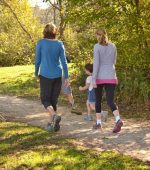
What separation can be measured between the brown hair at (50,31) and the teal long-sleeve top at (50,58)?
0.10 m

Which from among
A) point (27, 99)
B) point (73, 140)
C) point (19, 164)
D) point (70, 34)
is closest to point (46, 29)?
point (73, 140)

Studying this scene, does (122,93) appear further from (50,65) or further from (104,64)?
(50,65)

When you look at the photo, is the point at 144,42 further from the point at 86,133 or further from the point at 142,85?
the point at 86,133

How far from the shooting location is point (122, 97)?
12.6 m

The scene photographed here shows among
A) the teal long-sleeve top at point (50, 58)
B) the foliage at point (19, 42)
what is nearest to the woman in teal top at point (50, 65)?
the teal long-sleeve top at point (50, 58)

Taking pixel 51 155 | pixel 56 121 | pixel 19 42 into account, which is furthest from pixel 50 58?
pixel 19 42

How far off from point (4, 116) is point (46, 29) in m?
3.29

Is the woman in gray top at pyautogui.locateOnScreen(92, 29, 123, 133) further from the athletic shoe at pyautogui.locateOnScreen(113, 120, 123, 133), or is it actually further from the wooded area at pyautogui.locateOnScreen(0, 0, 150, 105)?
the wooded area at pyautogui.locateOnScreen(0, 0, 150, 105)

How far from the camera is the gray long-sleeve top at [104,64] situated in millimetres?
8625

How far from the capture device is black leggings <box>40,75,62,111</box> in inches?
345

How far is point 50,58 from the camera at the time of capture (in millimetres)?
8664

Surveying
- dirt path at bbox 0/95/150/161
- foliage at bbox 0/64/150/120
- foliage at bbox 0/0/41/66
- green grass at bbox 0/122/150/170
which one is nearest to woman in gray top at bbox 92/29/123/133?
dirt path at bbox 0/95/150/161

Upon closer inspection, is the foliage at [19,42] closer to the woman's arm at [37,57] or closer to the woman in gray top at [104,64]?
the woman's arm at [37,57]

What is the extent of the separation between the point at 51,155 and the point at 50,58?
7.22ft
